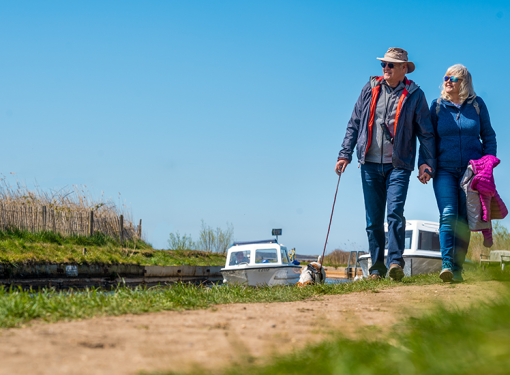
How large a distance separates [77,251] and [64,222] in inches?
117

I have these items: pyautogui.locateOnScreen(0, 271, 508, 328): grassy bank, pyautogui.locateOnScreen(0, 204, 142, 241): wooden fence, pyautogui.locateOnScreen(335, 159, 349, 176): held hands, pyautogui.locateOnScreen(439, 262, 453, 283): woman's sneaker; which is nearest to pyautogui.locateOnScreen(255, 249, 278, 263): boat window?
pyautogui.locateOnScreen(0, 204, 142, 241): wooden fence

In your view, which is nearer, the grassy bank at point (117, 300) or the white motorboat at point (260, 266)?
the grassy bank at point (117, 300)

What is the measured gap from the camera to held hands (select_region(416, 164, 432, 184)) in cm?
556

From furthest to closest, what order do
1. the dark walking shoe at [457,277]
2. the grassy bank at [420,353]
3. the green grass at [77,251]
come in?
the green grass at [77,251]
the dark walking shoe at [457,277]
the grassy bank at [420,353]

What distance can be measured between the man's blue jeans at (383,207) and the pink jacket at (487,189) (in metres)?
0.74

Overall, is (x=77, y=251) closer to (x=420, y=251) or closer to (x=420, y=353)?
(x=420, y=251)

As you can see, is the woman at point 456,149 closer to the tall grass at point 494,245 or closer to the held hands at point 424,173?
the held hands at point 424,173

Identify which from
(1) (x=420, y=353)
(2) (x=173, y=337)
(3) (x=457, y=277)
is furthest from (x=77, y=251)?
(1) (x=420, y=353)

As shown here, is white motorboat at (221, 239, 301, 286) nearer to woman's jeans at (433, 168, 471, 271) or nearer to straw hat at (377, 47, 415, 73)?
woman's jeans at (433, 168, 471, 271)

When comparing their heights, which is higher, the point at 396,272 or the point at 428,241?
the point at 428,241

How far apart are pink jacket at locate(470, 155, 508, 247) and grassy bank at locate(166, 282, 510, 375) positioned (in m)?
3.34

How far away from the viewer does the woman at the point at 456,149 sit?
5449mm

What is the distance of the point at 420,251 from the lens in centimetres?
1288

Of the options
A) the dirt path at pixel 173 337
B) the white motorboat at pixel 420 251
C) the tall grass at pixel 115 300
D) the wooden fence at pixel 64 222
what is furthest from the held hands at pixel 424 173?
the wooden fence at pixel 64 222
